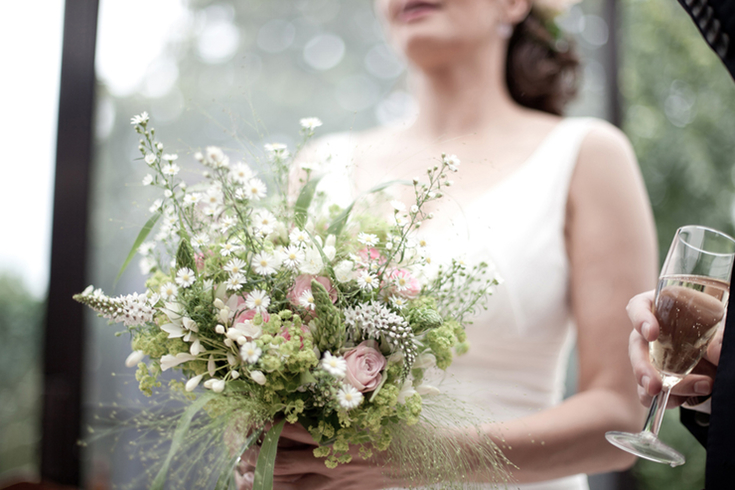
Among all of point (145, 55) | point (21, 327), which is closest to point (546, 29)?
point (145, 55)

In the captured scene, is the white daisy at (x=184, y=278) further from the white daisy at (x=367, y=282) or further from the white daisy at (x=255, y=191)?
the white daisy at (x=367, y=282)

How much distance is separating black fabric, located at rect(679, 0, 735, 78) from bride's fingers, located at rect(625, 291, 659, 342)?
1.19ft

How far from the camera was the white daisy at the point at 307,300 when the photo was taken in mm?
747

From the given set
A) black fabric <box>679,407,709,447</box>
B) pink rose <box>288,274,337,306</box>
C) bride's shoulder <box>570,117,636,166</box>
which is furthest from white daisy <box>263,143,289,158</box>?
bride's shoulder <box>570,117,636,166</box>

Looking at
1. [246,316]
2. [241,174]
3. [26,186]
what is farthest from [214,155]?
[26,186]

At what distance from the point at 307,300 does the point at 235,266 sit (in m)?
0.12

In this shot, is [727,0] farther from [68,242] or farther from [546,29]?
[68,242]

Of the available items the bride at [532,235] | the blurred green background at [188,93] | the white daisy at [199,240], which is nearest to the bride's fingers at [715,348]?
the bride at [532,235]

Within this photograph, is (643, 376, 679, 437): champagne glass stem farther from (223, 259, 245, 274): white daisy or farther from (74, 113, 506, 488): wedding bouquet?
(223, 259, 245, 274): white daisy

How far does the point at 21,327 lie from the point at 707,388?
8.65 ft

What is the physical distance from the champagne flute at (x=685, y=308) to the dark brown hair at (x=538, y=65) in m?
1.14

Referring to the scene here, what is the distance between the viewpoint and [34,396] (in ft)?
7.50

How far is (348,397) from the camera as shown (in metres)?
0.70

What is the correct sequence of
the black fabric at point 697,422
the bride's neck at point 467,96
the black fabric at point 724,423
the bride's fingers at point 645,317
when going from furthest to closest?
the bride's neck at point 467,96
the black fabric at point 697,422
the bride's fingers at point 645,317
the black fabric at point 724,423
